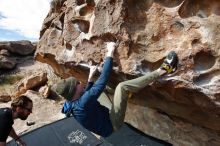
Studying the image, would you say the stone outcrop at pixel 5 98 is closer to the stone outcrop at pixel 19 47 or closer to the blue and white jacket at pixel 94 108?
the blue and white jacket at pixel 94 108

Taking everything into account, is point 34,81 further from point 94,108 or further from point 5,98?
point 94,108

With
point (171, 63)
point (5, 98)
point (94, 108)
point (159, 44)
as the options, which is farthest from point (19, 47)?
point (171, 63)

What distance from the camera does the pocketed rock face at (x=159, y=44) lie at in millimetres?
4555

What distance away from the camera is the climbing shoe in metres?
4.62

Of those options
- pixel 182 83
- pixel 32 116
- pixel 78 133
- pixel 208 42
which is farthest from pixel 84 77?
pixel 32 116

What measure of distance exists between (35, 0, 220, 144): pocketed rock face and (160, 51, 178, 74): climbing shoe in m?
0.07

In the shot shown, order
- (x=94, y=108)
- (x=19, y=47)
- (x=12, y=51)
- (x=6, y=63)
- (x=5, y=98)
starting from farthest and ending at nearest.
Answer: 1. (x=19, y=47)
2. (x=12, y=51)
3. (x=6, y=63)
4. (x=5, y=98)
5. (x=94, y=108)

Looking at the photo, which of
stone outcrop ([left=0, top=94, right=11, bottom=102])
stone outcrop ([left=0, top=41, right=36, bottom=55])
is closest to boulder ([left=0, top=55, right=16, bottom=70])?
stone outcrop ([left=0, top=41, right=36, bottom=55])

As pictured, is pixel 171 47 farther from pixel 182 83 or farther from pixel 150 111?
pixel 150 111

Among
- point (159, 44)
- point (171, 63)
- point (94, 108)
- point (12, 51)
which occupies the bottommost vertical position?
point (12, 51)

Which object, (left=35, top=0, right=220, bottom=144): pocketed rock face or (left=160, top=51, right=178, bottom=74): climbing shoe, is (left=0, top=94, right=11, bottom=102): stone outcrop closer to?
(left=35, top=0, right=220, bottom=144): pocketed rock face

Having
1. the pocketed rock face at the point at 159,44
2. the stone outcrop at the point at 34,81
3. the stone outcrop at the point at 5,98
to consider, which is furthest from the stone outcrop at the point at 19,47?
the pocketed rock face at the point at 159,44

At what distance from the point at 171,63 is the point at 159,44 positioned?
14.9 inches

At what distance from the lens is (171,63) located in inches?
183
